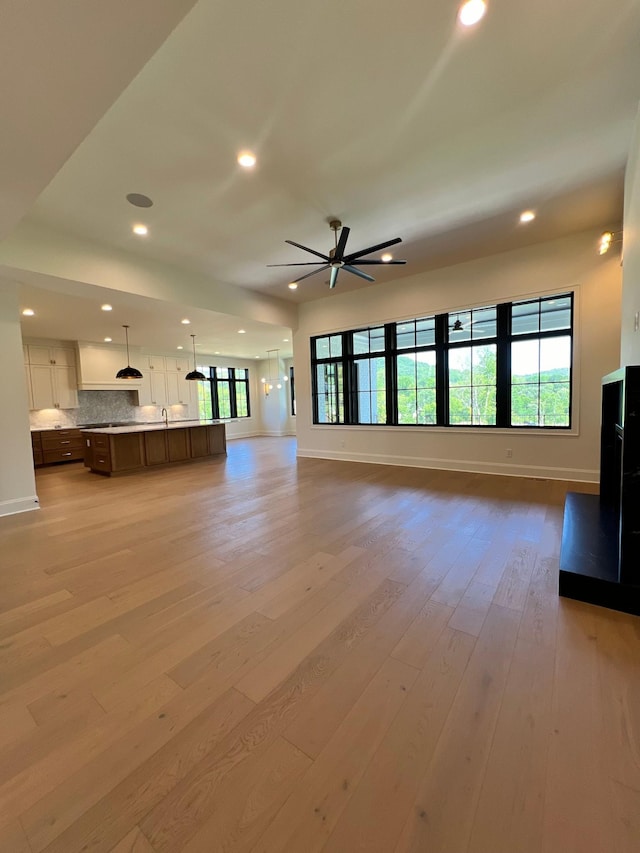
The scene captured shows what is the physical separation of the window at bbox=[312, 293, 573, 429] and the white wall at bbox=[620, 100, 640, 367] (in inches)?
69.8

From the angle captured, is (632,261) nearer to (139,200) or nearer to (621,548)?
(621,548)

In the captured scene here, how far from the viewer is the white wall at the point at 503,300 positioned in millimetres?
4656

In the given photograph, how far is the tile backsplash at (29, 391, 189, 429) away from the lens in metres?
8.30

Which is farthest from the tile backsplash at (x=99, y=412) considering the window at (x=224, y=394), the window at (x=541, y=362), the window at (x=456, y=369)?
the window at (x=541, y=362)

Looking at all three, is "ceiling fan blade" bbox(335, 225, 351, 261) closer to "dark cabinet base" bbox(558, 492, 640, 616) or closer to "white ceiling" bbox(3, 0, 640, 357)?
"white ceiling" bbox(3, 0, 640, 357)

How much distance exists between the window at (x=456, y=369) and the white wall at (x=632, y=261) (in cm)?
177

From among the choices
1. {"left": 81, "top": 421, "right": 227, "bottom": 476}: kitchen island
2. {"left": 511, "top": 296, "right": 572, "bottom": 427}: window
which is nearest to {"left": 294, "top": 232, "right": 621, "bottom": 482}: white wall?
{"left": 511, "top": 296, "right": 572, "bottom": 427}: window

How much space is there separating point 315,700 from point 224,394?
11547mm

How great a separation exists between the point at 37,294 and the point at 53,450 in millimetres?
4252

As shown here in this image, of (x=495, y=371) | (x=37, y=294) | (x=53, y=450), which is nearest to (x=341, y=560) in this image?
(x=495, y=371)

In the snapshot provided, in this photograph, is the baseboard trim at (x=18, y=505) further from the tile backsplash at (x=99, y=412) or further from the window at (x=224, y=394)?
the window at (x=224, y=394)

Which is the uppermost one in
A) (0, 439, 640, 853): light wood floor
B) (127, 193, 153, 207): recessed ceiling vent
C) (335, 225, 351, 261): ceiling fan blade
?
(127, 193, 153, 207): recessed ceiling vent

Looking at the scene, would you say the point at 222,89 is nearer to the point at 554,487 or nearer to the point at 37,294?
the point at 37,294

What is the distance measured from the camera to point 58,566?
2859 mm
